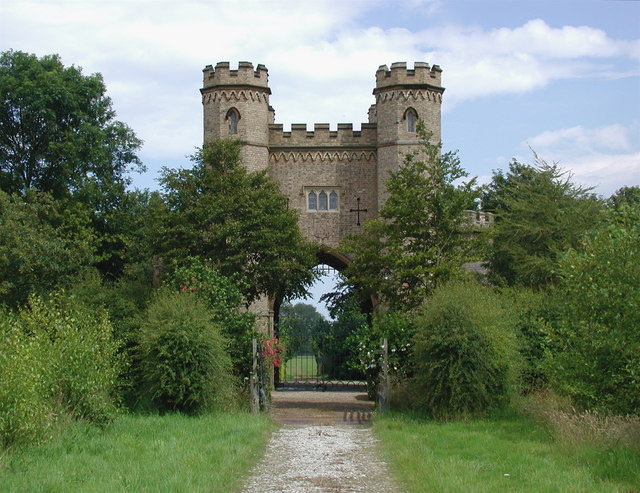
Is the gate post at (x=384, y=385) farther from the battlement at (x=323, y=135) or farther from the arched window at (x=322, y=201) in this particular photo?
the battlement at (x=323, y=135)

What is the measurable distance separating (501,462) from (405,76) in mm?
18831

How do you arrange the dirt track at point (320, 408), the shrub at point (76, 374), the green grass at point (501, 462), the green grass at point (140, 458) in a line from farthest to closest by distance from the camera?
the dirt track at point (320, 408)
the shrub at point (76, 374)
the green grass at point (501, 462)
the green grass at point (140, 458)

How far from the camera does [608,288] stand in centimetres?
1129

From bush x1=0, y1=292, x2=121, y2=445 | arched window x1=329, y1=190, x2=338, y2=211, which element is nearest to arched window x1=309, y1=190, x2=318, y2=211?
arched window x1=329, y1=190, x2=338, y2=211

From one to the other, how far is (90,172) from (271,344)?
14436 mm

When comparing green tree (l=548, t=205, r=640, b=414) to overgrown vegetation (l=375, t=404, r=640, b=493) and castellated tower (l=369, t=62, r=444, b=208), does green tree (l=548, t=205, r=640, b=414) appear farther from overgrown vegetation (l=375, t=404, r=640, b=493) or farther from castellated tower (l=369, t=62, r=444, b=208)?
castellated tower (l=369, t=62, r=444, b=208)

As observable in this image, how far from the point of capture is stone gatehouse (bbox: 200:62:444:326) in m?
26.5

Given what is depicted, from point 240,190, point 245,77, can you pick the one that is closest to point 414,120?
point 245,77

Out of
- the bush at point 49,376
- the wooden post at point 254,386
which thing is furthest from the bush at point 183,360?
the wooden post at point 254,386

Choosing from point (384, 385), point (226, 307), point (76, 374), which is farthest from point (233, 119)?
point (76, 374)

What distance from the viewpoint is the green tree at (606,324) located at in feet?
36.0

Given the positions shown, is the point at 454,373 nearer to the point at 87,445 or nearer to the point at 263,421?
the point at 263,421

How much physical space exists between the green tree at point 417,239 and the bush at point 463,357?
4.35m

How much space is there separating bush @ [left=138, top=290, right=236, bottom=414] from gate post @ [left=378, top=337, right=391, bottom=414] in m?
3.21
